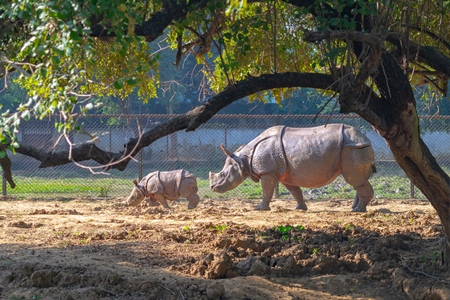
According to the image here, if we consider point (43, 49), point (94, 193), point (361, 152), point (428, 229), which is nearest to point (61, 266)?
point (43, 49)

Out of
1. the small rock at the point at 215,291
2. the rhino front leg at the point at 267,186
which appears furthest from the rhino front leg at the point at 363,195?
the small rock at the point at 215,291

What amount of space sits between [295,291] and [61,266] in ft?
7.39

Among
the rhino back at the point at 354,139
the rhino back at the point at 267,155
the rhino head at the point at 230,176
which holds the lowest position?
the rhino head at the point at 230,176

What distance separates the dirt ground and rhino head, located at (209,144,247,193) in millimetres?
2637

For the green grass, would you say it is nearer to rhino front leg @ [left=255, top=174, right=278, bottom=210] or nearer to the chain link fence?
the chain link fence

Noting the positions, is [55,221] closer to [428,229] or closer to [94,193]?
[428,229]

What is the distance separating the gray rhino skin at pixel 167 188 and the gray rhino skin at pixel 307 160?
0.77 m

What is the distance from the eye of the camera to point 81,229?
9250mm

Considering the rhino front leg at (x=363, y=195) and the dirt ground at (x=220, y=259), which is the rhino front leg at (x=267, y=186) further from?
the dirt ground at (x=220, y=259)

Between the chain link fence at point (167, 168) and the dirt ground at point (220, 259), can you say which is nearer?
the dirt ground at point (220, 259)

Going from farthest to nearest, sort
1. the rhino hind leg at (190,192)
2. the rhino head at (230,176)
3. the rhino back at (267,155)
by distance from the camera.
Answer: the rhino hind leg at (190,192) → the rhino head at (230,176) → the rhino back at (267,155)

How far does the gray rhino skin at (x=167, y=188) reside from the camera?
1337 centimetres

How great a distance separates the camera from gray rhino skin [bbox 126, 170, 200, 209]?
13.4m

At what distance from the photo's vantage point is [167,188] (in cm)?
1351
